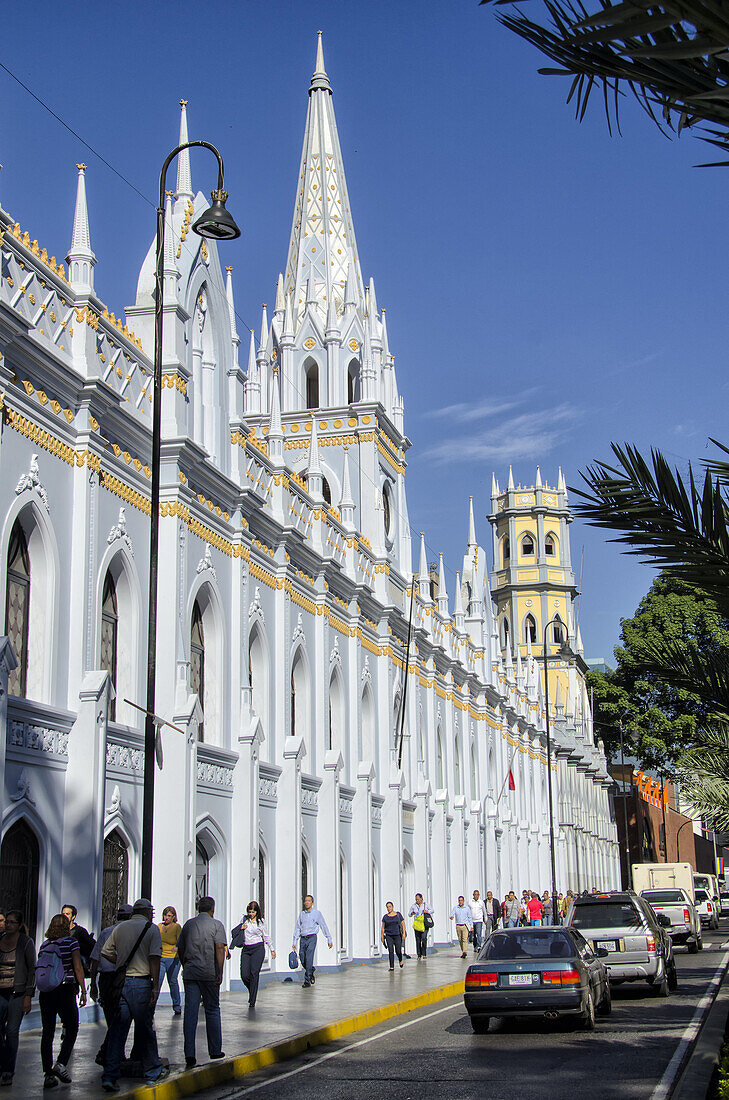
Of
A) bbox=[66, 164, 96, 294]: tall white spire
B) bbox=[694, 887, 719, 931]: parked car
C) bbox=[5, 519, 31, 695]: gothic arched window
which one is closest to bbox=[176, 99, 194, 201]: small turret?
bbox=[66, 164, 96, 294]: tall white spire

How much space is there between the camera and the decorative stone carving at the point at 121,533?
2047 centimetres

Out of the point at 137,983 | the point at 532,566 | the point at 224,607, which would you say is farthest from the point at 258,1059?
the point at 532,566

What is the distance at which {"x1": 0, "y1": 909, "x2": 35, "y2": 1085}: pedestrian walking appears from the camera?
36.6ft

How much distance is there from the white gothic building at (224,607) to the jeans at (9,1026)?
4.98m

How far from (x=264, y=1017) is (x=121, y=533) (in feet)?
25.8

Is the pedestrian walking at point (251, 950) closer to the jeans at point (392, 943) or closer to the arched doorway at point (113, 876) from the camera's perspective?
the arched doorway at point (113, 876)

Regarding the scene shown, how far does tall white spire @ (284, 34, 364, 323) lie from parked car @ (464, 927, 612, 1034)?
29.2 metres

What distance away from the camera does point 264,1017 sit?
17.5 m

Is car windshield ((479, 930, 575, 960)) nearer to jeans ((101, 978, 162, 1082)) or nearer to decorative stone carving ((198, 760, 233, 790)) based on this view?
jeans ((101, 978, 162, 1082))

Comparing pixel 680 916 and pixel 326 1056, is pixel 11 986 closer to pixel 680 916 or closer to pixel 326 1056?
pixel 326 1056

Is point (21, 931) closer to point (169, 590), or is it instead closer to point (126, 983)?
point (126, 983)

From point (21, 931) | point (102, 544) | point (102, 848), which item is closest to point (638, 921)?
point (102, 848)

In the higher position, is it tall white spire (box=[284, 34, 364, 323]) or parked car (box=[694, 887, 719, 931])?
tall white spire (box=[284, 34, 364, 323])

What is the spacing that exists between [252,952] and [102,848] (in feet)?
9.15
